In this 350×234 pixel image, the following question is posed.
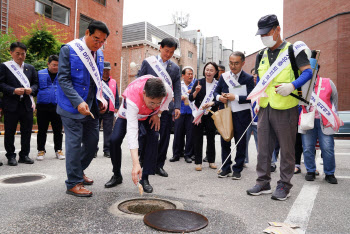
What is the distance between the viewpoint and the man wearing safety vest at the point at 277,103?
3127 millimetres

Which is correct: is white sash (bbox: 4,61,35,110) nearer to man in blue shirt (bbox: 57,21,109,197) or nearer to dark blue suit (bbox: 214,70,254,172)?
man in blue shirt (bbox: 57,21,109,197)

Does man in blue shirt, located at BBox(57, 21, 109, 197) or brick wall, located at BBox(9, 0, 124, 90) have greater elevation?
brick wall, located at BBox(9, 0, 124, 90)

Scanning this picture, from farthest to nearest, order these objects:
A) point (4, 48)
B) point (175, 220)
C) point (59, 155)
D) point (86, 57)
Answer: point (4, 48) → point (59, 155) → point (86, 57) → point (175, 220)

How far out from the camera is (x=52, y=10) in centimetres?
1527

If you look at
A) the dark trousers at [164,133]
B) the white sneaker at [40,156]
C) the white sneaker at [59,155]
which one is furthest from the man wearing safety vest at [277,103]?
the white sneaker at [40,156]

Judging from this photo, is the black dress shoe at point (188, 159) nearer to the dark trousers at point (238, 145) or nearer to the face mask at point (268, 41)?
the dark trousers at point (238, 145)

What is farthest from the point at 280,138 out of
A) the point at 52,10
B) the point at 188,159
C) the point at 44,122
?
the point at 52,10

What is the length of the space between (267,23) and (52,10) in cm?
1500

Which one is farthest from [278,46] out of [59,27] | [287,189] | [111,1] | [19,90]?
[111,1]

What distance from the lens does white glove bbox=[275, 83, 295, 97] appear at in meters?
2.92

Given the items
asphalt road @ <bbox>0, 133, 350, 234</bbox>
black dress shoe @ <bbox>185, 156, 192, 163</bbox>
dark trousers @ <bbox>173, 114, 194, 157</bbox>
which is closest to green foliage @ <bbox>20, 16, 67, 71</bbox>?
dark trousers @ <bbox>173, 114, 194, 157</bbox>

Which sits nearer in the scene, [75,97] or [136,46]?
[75,97]

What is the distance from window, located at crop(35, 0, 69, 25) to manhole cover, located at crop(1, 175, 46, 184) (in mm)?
13182

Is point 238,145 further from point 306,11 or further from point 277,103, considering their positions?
point 306,11
